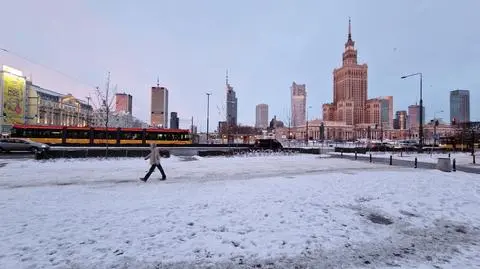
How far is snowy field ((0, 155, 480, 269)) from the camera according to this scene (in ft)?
16.5

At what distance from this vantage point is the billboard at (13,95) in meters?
80.8

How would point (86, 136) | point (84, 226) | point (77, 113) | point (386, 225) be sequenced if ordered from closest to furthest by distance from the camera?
1. point (84, 226)
2. point (386, 225)
3. point (86, 136)
4. point (77, 113)

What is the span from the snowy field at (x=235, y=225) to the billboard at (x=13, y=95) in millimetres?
92122

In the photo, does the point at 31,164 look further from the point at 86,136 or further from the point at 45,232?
the point at 86,136

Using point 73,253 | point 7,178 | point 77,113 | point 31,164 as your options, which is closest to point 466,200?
point 73,253

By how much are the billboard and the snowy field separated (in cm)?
9212

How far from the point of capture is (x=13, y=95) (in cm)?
8331

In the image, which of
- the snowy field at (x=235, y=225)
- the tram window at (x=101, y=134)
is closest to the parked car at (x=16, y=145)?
the tram window at (x=101, y=134)

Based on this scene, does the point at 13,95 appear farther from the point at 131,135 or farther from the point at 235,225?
the point at 235,225

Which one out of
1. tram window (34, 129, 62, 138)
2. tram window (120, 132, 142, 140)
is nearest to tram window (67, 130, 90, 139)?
tram window (34, 129, 62, 138)

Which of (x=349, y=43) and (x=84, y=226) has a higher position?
(x=349, y=43)

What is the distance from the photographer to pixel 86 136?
37375 millimetres

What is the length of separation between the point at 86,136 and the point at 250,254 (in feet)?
127

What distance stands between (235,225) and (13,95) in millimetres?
104062
